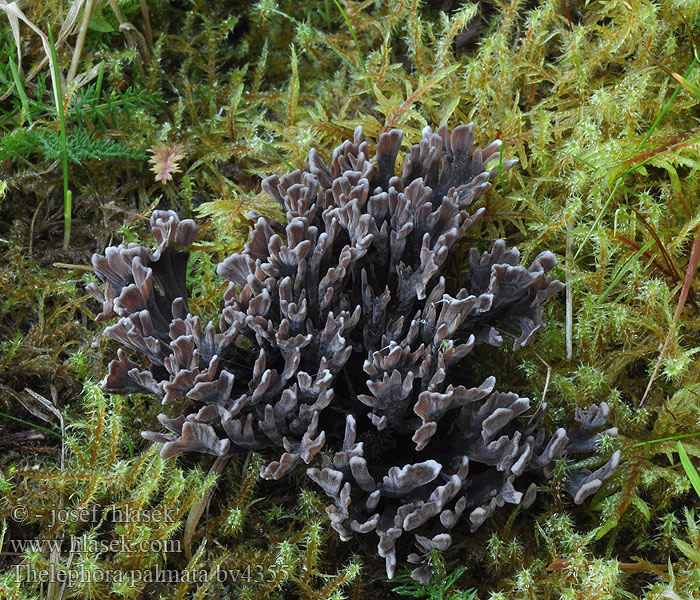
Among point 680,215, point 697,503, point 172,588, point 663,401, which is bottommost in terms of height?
point 172,588

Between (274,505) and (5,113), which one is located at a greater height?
(5,113)

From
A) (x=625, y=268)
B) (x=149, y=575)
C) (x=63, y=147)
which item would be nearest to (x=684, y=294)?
(x=625, y=268)

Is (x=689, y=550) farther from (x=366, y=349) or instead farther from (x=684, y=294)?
(x=366, y=349)

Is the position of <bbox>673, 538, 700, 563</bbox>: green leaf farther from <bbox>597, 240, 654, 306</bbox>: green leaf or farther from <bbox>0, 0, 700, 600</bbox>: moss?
<bbox>597, 240, 654, 306</bbox>: green leaf

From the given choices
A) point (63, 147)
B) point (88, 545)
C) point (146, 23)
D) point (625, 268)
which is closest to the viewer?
point (88, 545)

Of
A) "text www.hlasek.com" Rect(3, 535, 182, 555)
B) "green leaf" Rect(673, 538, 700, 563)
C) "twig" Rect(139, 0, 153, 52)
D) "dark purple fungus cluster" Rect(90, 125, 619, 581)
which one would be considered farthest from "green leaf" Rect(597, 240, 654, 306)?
→ "twig" Rect(139, 0, 153, 52)

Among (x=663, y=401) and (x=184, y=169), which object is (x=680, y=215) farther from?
(x=184, y=169)

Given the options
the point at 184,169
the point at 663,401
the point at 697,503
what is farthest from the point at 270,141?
the point at 697,503

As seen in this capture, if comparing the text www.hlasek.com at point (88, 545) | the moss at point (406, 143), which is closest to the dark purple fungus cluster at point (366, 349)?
the moss at point (406, 143)

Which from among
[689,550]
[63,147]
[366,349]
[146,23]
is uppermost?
[146,23]
